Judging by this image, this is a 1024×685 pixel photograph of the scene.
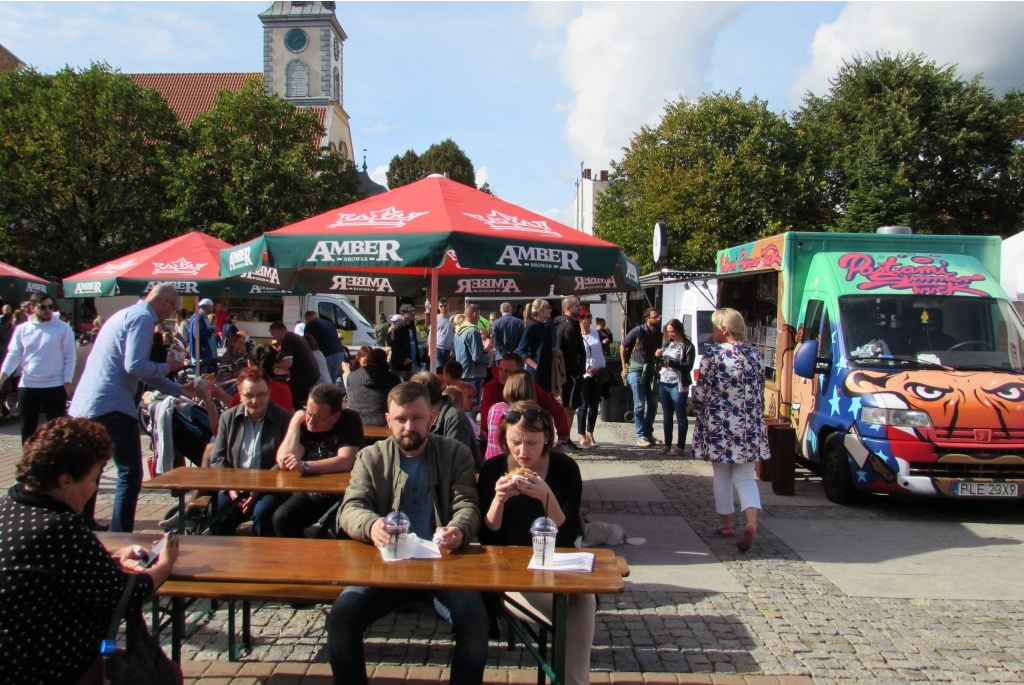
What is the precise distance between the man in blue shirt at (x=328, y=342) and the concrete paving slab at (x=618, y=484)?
421 centimetres

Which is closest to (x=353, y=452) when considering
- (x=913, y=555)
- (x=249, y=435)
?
(x=249, y=435)

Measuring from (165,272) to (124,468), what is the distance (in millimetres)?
4937

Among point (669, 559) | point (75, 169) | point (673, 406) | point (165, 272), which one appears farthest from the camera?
point (75, 169)

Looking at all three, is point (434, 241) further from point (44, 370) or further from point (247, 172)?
point (247, 172)

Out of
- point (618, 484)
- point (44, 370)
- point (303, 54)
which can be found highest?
point (303, 54)

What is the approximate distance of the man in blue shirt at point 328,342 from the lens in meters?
12.0

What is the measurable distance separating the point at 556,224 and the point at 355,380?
237 cm

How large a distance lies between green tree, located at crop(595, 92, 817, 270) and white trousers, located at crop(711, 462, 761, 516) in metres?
28.4

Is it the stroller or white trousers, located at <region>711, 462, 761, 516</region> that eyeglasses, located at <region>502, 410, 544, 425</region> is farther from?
the stroller

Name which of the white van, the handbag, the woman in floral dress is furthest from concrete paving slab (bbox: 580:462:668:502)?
the handbag

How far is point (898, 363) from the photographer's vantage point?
8.32 meters

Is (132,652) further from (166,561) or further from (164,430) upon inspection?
(164,430)

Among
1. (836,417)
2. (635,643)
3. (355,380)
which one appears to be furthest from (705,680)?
(836,417)

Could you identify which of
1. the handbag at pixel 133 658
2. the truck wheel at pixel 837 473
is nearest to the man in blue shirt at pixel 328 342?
the truck wheel at pixel 837 473
